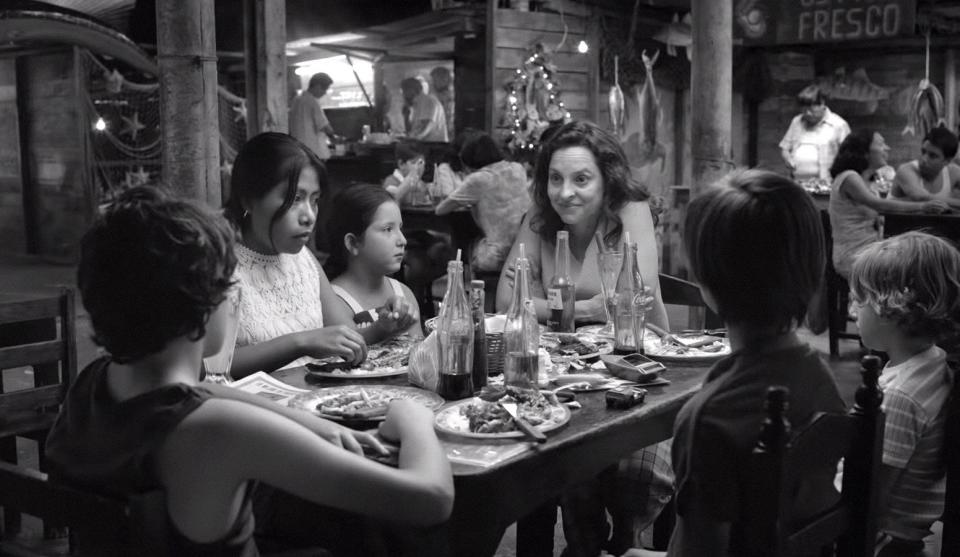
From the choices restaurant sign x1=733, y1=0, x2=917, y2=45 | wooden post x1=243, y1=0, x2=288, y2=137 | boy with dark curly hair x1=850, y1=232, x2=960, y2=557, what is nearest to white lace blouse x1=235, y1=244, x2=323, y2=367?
boy with dark curly hair x1=850, y1=232, x2=960, y2=557

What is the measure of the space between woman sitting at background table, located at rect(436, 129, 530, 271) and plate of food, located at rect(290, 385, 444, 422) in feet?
14.8

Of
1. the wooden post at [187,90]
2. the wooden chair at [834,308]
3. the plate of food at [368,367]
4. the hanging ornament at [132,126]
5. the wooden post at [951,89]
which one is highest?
the wooden post at [951,89]

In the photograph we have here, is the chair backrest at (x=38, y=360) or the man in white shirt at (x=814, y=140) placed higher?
the man in white shirt at (x=814, y=140)

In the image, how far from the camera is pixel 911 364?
91.5 inches

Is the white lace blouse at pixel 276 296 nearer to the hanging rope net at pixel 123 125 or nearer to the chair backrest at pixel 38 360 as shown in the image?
the chair backrest at pixel 38 360

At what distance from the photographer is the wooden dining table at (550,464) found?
1.71 m

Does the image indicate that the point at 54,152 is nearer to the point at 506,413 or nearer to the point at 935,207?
the point at 935,207

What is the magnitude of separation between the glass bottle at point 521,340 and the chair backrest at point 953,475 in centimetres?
92

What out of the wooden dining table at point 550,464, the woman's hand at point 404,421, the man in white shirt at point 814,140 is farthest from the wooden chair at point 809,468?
the man in white shirt at point 814,140

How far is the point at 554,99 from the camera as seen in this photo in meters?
10.2

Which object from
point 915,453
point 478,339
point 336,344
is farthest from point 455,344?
point 915,453

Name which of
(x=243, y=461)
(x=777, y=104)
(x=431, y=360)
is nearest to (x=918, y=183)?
(x=777, y=104)

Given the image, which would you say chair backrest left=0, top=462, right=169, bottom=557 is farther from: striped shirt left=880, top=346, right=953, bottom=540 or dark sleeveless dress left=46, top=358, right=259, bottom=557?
striped shirt left=880, top=346, right=953, bottom=540

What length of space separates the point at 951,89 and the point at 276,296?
11887 millimetres
